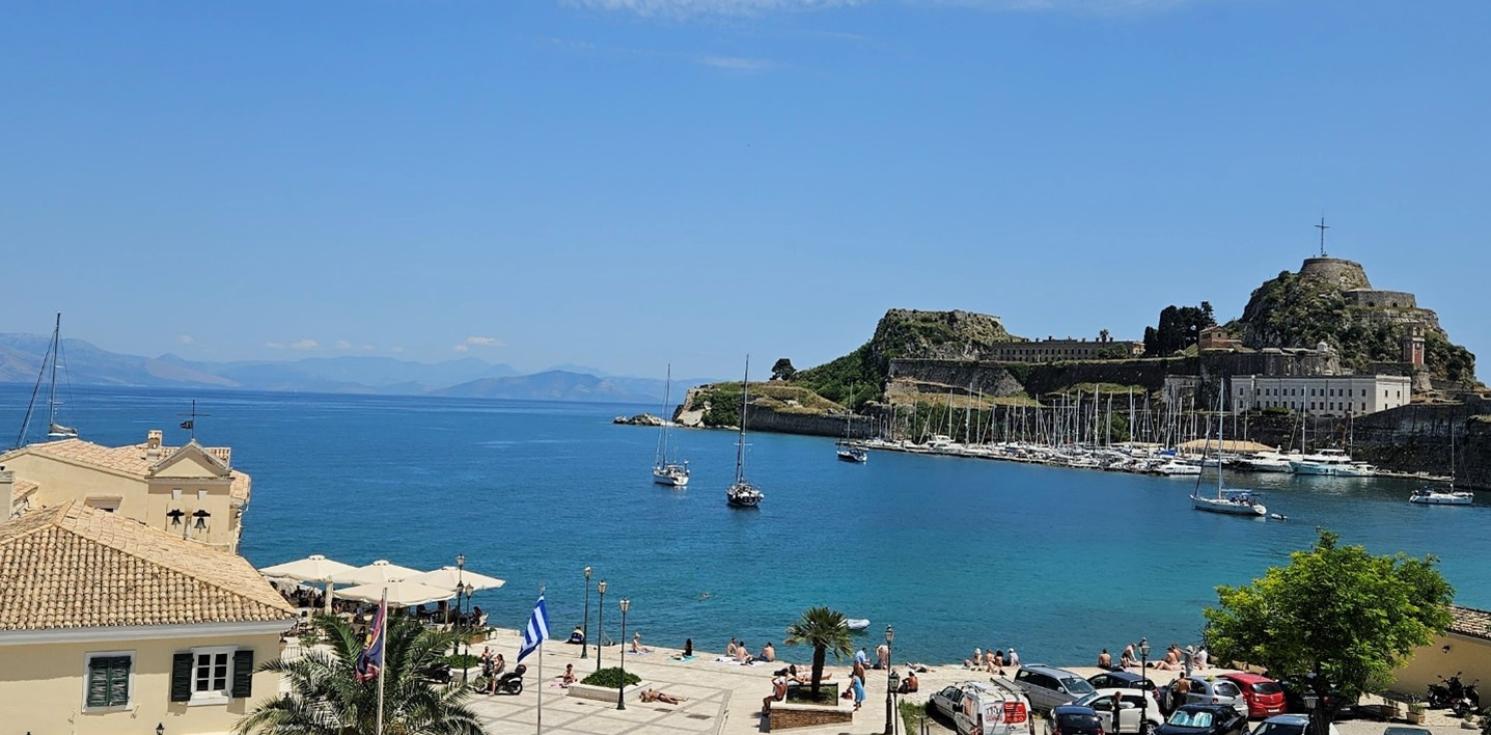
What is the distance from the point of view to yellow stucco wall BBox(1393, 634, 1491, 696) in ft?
76.9

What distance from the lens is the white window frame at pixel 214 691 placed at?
1445 cm

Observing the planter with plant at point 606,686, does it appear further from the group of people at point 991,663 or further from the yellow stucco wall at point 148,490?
the yellow stucco wall at point 148,490

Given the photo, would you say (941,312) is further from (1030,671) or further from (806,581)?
(1030,671)

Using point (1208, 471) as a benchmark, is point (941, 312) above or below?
above

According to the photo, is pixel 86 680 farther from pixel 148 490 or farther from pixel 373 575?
pixel 373 575

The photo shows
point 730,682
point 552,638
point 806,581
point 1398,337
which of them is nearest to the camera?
point 730,682

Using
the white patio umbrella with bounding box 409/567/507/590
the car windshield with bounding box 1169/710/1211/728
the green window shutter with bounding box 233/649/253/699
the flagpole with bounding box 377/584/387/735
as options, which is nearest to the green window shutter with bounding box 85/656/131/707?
the green window shutter with bounding box 233/649/253/699

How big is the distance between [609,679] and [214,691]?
9.13 metres

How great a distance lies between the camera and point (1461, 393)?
411ft

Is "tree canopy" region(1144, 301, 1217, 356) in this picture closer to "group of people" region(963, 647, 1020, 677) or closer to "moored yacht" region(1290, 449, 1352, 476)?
"moored yacht" region(1290, 449, 1352, 476)

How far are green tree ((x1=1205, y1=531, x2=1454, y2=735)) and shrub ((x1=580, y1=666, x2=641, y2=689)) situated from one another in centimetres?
1094

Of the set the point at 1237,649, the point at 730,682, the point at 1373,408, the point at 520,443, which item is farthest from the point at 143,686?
the point at 520,443

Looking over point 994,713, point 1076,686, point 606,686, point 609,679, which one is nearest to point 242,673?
point 606,686

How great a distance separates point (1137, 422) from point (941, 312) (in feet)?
196
